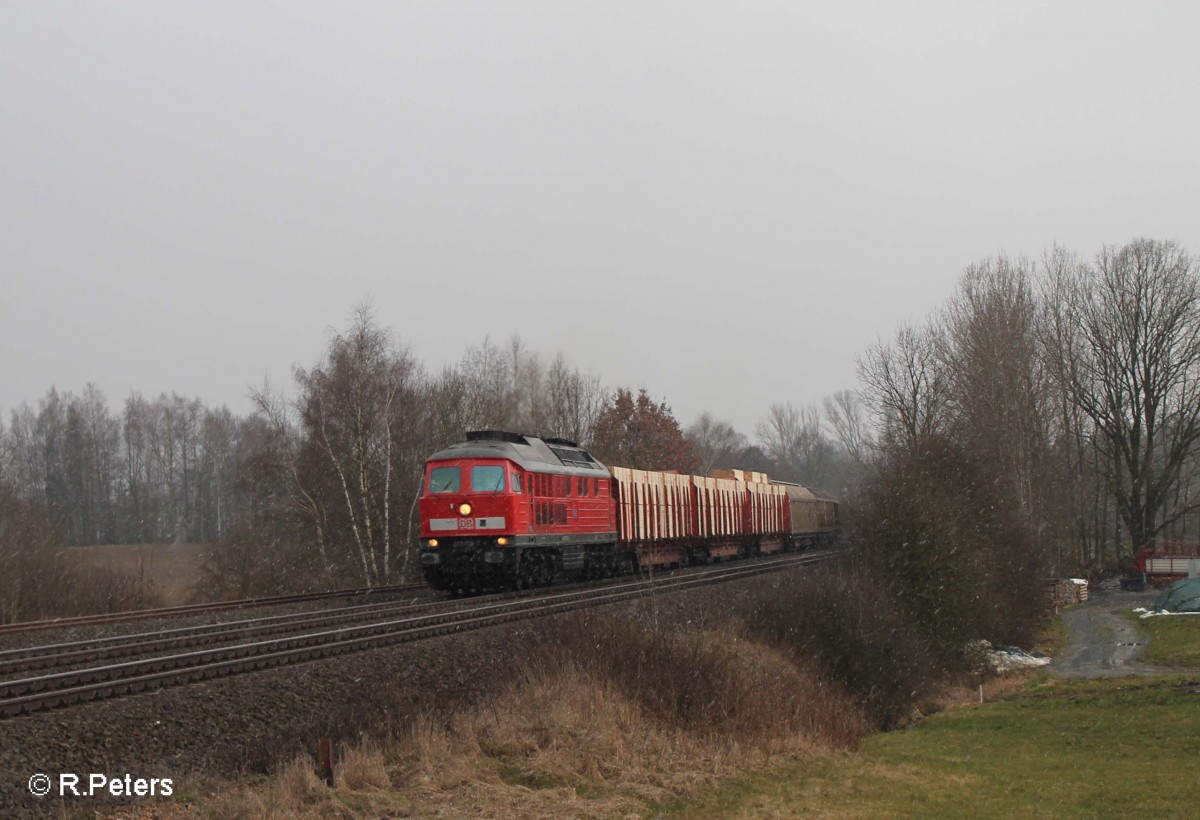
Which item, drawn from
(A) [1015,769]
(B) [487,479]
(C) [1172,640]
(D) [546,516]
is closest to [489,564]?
(B) [487,479]

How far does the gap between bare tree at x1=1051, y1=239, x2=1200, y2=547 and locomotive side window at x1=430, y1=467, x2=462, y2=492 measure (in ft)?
128

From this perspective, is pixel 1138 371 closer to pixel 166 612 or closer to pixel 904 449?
pixel 904 449

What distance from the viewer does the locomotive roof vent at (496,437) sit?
25359 millimetres

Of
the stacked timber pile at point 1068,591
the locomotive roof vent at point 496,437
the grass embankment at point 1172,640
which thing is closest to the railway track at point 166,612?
the locomotive roof vent at point 496,437

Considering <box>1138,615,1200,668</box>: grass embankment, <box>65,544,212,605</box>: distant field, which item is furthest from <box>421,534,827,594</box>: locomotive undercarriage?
<box>1138,615,1200,668</box>: grass embankment

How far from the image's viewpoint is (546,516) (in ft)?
84.0

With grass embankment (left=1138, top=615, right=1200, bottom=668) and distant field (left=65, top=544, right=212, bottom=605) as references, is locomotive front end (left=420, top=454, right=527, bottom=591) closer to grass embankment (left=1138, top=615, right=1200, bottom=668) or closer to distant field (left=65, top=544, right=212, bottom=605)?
distant field (left=65, top=544, right=212, bottom=605)

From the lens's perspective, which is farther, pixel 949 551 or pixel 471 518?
pixel 949 551

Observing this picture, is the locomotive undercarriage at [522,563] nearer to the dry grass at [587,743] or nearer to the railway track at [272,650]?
the railway track at [272,650]

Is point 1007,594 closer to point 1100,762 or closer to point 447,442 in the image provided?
point 1100,762

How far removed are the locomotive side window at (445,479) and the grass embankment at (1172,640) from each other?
721 inches

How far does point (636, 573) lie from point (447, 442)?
1120 cm

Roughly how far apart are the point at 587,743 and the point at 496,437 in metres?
13.8

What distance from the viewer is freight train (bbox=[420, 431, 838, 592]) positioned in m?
23.6
